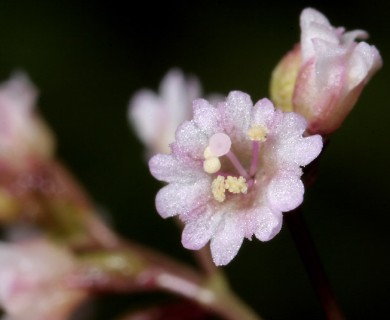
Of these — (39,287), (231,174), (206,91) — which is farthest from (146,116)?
(206,91)

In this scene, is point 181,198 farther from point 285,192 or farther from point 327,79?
point 327,79

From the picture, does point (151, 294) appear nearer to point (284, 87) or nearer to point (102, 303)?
point (102, 303)

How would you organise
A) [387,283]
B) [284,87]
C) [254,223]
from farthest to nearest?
1. [387,283]
2. [284,87]
3. [254,223]

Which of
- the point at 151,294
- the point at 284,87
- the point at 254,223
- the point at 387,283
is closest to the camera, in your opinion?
the point at 254,223

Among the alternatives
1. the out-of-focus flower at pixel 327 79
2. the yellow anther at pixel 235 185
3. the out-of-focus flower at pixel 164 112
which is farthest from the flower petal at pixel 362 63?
the out-of-focus flower at pixel 164 112

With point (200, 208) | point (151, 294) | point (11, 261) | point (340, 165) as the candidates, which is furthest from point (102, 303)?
point (200, 208)

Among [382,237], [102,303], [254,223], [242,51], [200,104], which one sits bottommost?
[254,223]

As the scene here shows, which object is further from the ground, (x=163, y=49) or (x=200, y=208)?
(x=163, y=49)
